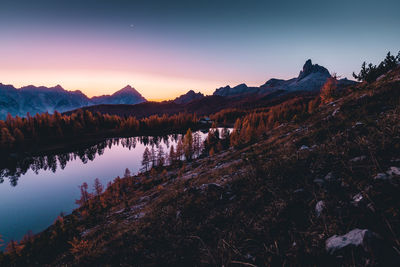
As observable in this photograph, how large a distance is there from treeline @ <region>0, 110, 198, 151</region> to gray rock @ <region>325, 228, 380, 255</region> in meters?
146

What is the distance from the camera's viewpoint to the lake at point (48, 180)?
142 ft

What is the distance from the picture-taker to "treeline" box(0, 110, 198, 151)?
98250 mm

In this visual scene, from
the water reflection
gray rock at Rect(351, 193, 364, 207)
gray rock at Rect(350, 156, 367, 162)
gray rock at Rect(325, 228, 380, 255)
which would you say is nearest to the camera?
gray rock at Rect(325, 228, 380, 255)

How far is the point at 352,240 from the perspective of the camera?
272 centimetres

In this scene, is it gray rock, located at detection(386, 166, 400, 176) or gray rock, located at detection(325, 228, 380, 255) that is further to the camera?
gray rock, located at detection(386, 166, 400, 176)

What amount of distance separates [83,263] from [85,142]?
5956 inches

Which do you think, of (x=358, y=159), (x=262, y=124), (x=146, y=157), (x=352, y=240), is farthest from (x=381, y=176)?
(x=262, y=124)

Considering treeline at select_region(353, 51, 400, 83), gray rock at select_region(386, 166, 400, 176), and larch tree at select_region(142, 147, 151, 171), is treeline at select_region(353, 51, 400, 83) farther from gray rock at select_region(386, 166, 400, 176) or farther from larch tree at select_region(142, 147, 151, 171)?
larch tree at select_region(142, 147, 151, 171)

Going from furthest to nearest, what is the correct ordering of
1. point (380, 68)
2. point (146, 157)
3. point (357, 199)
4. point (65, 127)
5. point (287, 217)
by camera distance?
1. point (65, 127)
2. point (146, 157)
3. point (380, 68)
4. point (287, 217)
5. point (357, 199)

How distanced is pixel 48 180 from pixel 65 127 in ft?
259

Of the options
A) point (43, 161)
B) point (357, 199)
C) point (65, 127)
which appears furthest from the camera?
point (65, 127)

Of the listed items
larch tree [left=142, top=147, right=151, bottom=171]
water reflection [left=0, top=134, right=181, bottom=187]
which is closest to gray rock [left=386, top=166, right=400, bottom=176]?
larch tree [left=142, top=147, right=151, bottom=171]

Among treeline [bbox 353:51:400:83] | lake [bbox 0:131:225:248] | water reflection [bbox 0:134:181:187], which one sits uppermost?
treeline [bbox 353:51:400:83]

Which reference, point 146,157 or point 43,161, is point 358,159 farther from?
point 43,161
